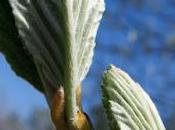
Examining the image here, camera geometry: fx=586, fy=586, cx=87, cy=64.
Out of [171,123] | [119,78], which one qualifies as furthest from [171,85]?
[119,78]

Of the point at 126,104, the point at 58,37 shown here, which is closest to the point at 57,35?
the point at 58,37

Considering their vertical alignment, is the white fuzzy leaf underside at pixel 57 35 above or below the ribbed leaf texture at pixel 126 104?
above

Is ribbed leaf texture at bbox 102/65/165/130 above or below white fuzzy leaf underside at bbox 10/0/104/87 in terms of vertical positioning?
below

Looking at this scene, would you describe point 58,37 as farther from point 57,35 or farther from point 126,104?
point 126,104

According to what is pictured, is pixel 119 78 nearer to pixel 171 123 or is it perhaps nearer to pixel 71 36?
pixel 71 36
